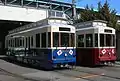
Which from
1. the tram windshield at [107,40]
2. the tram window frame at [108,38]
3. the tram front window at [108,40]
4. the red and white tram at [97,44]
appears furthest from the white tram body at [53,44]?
the tram front window at [108,40]

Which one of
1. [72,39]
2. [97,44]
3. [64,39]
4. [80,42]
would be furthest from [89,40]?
[64,39]

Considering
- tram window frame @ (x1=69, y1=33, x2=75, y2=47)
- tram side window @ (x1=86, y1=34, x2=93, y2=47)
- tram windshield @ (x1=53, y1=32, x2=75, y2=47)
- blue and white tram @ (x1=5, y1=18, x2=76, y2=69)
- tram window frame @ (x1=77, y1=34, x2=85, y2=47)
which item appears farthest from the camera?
tram window frame @ (x1=77, y1=34, x2=85, y2=47)

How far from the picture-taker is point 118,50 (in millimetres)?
26703

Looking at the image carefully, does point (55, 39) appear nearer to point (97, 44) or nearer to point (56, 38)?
point (56, 38)

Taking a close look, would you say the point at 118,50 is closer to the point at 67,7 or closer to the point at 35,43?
the point at 35,43

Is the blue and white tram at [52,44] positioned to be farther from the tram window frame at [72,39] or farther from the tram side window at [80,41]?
the tram side window at [80,41]

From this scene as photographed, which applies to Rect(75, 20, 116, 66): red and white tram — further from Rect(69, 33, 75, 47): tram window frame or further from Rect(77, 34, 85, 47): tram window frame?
Rect(69, 33, 75, 47): tram window frame

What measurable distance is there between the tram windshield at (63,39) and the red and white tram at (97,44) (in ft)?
6.89

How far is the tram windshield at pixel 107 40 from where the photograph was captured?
21750 millimetres

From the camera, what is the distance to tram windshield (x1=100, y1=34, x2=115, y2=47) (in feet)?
71.4

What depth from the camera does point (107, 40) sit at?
22.0 meters

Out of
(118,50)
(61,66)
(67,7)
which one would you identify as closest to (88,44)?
(61,66)

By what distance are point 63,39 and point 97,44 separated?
119 inches

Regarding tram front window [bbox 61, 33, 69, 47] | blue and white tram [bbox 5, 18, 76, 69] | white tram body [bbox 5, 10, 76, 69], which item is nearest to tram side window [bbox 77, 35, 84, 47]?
white tram body [bbox 5, 10, 76, 69]
